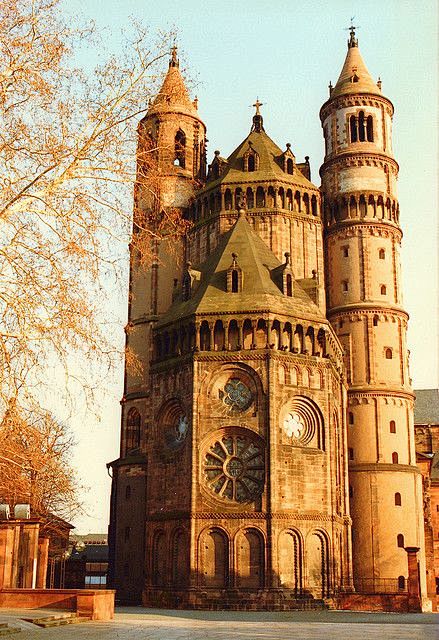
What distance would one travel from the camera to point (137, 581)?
169 feet

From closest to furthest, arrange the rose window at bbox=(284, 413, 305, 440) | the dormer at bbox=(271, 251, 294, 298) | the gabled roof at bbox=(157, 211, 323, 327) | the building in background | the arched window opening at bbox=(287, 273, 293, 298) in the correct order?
the rose window at bbox=(284, 413, 305, 440)
the gabled roof at bbox=(157, 211, 323, 327)
the dormer at bbox=(271, 251, 294, 298)
the arched window opening at bbox=(287, 273, 293, 298)
the building in background

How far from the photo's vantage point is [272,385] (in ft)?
153

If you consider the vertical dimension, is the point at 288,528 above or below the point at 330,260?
below

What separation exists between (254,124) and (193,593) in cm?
3589

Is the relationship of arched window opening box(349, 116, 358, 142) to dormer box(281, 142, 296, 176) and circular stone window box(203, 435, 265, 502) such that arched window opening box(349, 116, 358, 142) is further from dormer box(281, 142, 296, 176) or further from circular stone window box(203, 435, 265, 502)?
circular stone window box(203, 435, 265, 502)

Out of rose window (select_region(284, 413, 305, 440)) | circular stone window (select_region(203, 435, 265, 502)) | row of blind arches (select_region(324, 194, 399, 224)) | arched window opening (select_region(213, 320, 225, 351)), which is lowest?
circular stone window (select_region(203, 435, 265, 502))

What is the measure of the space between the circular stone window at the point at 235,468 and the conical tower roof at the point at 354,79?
32.0 m

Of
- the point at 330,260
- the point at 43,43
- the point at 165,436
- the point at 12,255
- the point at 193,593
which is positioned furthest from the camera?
the point at 330,260

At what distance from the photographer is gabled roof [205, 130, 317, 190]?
194 ft

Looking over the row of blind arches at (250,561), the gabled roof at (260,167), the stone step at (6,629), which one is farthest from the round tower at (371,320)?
the stone step at (6,629)

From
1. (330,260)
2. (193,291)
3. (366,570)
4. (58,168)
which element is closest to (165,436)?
(193,291)

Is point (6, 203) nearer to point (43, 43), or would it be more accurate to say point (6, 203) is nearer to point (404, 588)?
point (43, 43)

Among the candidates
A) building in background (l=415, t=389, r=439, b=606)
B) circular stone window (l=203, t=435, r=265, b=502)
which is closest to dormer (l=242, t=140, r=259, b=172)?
circular stone window (l=203, t=435, r=265, b=502)

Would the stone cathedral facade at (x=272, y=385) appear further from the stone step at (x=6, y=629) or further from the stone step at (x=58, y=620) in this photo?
the stone step at (x=6, y=629)
